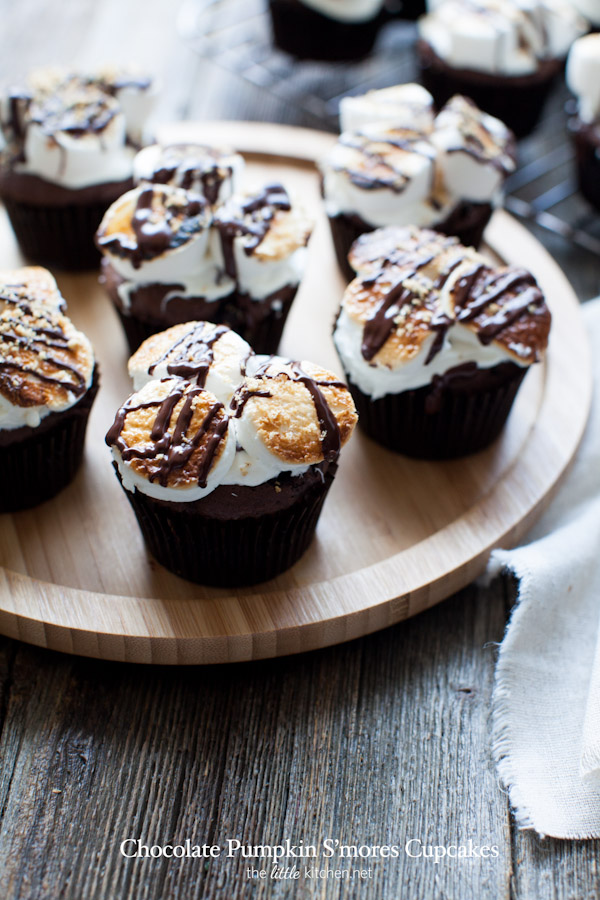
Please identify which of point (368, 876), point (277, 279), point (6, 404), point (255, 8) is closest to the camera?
point (368, 876)

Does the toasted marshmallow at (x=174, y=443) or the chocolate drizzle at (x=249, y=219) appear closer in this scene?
the toasted marshmallow at (x=174, y=443)

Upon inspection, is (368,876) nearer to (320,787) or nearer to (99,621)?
(320,787)

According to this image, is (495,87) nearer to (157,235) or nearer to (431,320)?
(431,320)

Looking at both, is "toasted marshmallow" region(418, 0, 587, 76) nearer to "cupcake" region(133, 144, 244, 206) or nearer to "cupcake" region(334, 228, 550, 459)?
"cupcake" region(133, 144, 244, 206)

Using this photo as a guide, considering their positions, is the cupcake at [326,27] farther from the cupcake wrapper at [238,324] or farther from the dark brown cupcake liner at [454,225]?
the cupcake wrapper at [238,324]

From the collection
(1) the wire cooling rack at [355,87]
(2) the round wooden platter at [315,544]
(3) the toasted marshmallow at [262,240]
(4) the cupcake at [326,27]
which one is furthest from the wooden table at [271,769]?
(4) the cupcake at [326,27]

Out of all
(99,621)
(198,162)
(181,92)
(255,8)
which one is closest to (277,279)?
(198,162)

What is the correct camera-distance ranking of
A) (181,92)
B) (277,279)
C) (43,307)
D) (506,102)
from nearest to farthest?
(43,307)
(277,279)
(506,102)
(181,92)
